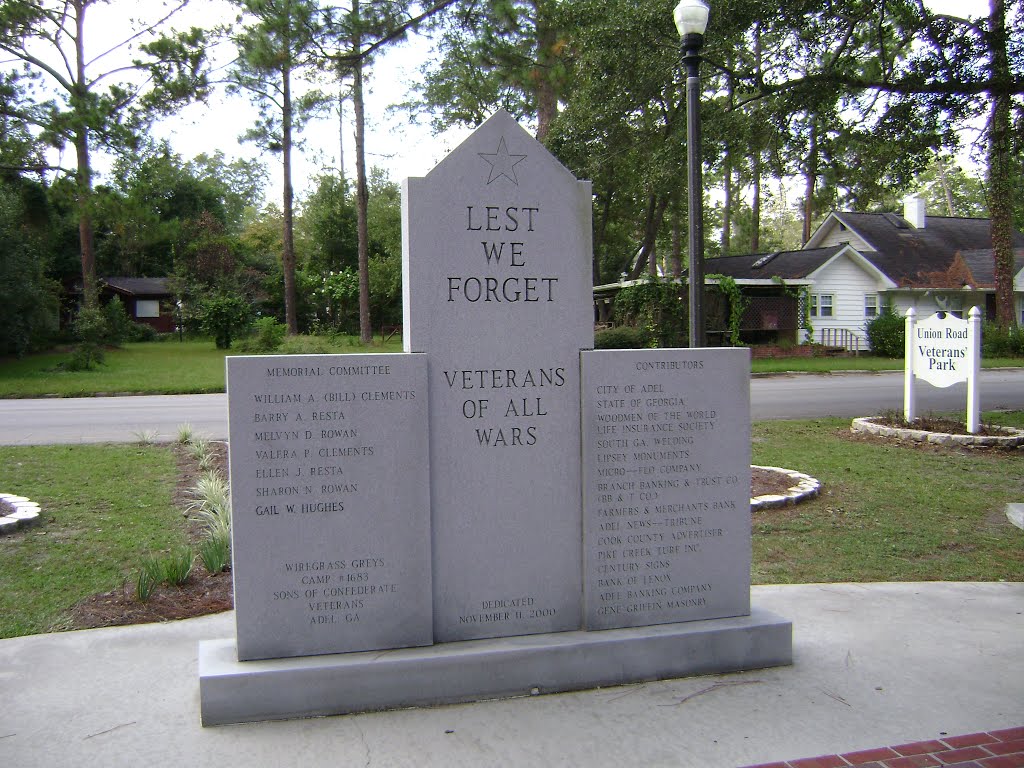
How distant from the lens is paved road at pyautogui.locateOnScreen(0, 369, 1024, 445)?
13280 mm

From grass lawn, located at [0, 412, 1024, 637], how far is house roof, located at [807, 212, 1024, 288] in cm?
3101

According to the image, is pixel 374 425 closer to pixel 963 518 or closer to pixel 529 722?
pixel 529 722

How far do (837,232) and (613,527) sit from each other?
4223 cm

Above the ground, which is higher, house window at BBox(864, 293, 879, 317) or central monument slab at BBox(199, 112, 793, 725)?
house window at BBox(864, 293, 879, 317)

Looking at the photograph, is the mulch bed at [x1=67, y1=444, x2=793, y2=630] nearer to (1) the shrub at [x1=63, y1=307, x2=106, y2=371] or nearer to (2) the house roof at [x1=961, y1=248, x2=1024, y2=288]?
(1) the shrub at [x1=63, y1=307, x2=106, y2=371]

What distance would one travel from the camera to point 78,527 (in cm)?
717

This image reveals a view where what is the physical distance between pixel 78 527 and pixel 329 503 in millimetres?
4295

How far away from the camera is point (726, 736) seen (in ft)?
11.7

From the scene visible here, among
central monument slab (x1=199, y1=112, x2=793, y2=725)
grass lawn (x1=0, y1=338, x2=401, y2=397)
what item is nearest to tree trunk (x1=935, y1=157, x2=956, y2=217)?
grass lawn (x1=0, y1=338, x2=401, y2=397)

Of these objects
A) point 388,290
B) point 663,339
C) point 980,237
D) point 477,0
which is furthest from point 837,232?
point 477,0

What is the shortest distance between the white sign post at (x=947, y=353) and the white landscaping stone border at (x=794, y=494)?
3864 mm

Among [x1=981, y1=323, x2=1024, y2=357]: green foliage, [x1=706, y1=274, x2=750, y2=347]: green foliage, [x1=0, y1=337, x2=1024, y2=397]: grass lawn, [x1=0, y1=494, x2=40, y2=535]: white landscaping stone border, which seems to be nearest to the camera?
[x1=0, y1=494, x2=40, y2=535]: white landscaping stone border

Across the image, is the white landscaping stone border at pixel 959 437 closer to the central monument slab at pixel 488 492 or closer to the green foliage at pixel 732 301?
the central monument slab at pixel 488 492

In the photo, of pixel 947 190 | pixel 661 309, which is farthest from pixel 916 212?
pixel 947 190
